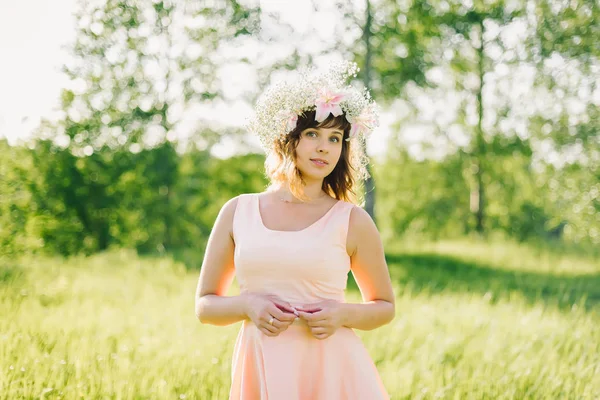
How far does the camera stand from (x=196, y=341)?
560cm

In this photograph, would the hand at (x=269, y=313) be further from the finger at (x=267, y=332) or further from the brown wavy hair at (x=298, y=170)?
the brown wavy hair at (x=298, y=170)

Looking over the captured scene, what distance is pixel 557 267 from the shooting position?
1361 centimetres

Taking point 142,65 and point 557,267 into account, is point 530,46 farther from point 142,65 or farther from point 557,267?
point 142,65

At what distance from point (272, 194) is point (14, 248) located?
34.7 ft

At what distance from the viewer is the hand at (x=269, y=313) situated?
238 centimetres

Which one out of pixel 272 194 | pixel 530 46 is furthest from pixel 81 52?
pixel 272 194

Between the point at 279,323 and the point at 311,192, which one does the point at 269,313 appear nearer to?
the point at 279,323

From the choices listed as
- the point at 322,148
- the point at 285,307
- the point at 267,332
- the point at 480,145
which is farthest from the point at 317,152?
the point at 480,145

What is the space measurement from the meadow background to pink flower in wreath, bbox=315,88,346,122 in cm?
232

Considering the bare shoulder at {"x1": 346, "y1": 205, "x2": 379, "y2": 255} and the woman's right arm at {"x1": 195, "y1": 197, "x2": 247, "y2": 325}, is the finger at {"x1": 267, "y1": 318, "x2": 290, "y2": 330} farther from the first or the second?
the bare shoulder at {"x1": 346, "y1": 205, "x2": 379, "y2": 255}

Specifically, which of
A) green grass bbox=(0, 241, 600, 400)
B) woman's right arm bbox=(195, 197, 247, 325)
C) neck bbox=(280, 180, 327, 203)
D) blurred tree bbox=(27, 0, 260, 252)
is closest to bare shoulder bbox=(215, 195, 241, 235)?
woman's right arm bbox=(195, 197, 247, 325)

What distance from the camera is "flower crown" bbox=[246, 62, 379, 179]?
2.75m

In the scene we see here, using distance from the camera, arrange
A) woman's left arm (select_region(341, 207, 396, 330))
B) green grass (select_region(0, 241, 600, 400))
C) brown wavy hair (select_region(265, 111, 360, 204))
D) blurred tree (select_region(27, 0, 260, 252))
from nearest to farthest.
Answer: woman's left arm (select_region(341, 207, 396, 330))
brown wavy hair (select_region(265, 111, 360, 204))
green grass (select_region(0, 241, 600, 400))
blurred tree (select_region(27, 0, 260, 252))

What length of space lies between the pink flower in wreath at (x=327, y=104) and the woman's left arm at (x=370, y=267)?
435 mm
